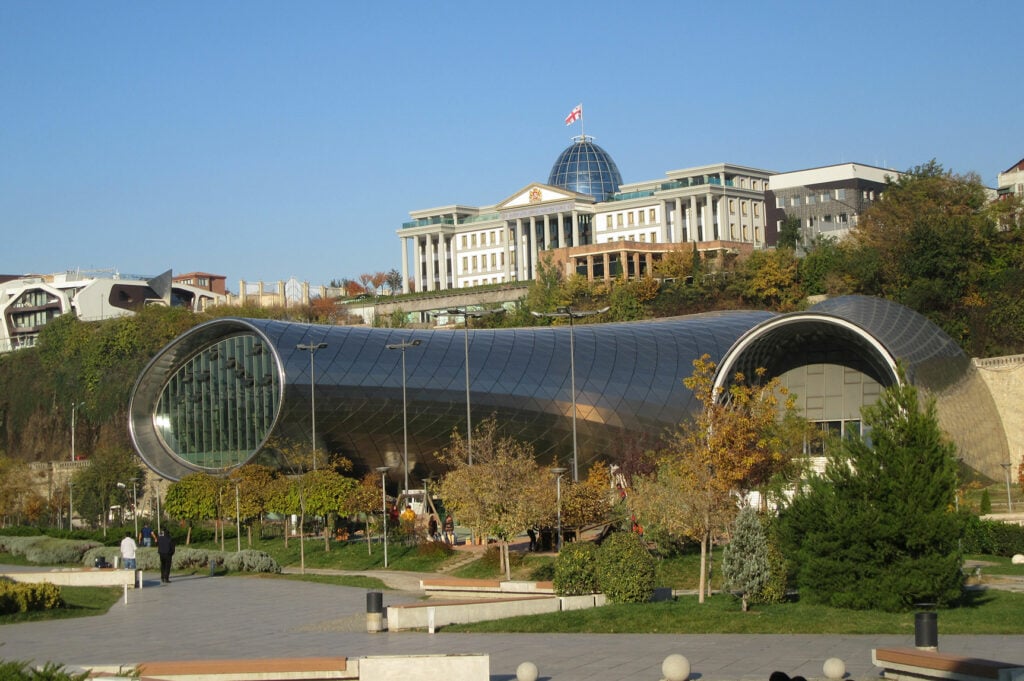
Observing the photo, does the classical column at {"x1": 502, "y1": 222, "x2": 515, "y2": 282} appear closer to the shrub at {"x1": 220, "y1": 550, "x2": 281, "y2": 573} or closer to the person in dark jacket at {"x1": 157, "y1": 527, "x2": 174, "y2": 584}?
the shrub at {"x1": 220, "y1": 550, "x2": 281, "y2": 573}

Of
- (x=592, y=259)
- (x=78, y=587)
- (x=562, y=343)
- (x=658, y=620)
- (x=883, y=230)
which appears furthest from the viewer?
(x=592, y=259)

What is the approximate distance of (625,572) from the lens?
78.9ft

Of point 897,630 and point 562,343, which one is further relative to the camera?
point 562,343

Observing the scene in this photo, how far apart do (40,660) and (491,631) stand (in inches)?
273

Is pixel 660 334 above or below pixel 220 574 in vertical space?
above

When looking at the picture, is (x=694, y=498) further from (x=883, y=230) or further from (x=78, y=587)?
(x=883, y=230)

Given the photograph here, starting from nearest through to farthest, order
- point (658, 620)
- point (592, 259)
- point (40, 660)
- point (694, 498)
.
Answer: point (40, 660) < point (658, 620) < point (694, 498) < point (592, 259)

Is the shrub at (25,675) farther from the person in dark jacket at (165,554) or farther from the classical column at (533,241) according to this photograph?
the classical column at (533,241)

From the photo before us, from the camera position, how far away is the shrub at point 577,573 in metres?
24.8

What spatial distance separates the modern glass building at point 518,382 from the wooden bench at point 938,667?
38.6 m

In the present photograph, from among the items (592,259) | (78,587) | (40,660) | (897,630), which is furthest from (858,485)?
(592,259)

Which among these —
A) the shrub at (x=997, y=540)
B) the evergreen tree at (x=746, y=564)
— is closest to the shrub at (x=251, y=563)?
the evergreen tree at (x=746, y=564)

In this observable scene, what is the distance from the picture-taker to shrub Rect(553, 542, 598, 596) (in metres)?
24.8

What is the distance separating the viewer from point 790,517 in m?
25.3
